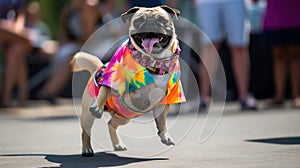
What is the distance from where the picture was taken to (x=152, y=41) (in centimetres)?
524

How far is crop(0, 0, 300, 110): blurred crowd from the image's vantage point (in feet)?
33.3

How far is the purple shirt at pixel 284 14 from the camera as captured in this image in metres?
10.6

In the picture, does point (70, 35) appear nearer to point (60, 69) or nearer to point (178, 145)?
point (60, 69)

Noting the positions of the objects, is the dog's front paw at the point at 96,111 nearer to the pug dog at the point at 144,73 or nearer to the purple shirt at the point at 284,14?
the pug dog at the point at 144,73

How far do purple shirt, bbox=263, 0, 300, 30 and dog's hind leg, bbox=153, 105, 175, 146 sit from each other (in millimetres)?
5310

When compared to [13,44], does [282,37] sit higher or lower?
lower

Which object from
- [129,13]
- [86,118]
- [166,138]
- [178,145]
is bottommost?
[178,145]

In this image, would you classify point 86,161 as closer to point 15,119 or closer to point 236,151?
point 236,151

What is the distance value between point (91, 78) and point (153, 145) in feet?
3.07

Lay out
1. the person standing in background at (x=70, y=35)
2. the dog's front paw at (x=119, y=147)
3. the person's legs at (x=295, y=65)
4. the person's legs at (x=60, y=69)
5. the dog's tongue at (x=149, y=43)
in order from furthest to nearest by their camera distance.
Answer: the person's legs at (x=60, y=69)
the person standing in background at (x=70, y=35)
the person's legs at (x=295, y=65)
the dog's front paw at (x=119, y=147)
the dog's tongue at (x=149, y=43)

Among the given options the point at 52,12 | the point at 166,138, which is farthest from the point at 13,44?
the point at 52,12

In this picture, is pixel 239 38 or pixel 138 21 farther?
pixel 239 38

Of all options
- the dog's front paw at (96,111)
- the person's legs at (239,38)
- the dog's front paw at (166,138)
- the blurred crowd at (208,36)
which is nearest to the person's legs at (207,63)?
the blurred crowd at (208,36)

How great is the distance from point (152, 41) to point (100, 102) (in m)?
0.55
